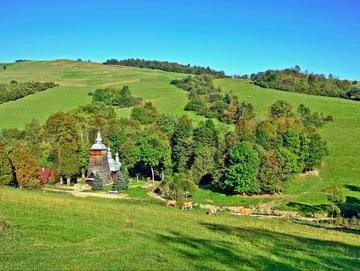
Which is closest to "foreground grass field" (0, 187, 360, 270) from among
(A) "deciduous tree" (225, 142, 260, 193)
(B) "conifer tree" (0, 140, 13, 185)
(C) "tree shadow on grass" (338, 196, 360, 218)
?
(C) "tree shadow on grass" (338, 196, 360, 218)

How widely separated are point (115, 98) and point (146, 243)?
10085cm

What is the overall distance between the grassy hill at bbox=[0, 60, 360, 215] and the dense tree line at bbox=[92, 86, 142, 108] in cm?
493

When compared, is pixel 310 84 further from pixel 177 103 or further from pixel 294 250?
pixel 294 250

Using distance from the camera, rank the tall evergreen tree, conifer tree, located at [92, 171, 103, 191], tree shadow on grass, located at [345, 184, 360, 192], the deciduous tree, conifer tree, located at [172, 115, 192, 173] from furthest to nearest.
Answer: conifer tree, located at [172, 115, 192, 173] < the tall evergreen tree < conifer tree, located at [92, 171, 103, 191] < the deciduous tree < tree shadow on grass, located at [345, 184, 360, 192]

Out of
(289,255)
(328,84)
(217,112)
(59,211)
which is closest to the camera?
(289,255)

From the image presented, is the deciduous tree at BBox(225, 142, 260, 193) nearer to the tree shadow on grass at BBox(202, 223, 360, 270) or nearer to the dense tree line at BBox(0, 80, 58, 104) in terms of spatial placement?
the tree shadow on grass at BBox(202, 223, 360, 270)

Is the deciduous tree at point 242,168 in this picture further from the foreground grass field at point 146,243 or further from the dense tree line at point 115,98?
the dense tree line at point 115,98

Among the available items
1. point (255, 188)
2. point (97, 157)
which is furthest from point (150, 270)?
point (97, 157)

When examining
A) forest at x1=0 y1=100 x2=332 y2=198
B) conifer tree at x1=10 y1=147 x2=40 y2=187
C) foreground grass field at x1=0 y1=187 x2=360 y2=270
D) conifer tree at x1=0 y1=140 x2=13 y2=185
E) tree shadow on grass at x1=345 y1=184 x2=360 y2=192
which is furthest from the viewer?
forest at x1=0 y1=100 x2=332 y2=198

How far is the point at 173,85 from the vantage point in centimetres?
14088

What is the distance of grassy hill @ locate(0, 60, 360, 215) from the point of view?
5956 centimetres

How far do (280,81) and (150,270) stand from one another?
4832 inches

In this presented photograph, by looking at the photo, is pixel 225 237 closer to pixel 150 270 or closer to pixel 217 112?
pixel 150 270

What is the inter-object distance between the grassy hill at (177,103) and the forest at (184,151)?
385 cm
